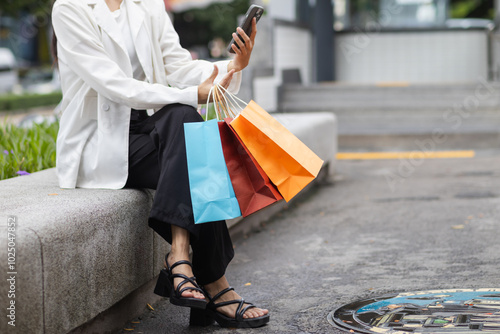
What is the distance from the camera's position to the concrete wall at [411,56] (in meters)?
15.2

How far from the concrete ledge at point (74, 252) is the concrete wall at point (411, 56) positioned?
1224cm

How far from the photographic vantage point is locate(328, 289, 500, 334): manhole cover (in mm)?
2980

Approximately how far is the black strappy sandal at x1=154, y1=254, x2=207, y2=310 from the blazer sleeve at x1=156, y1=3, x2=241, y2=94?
3.64 ft

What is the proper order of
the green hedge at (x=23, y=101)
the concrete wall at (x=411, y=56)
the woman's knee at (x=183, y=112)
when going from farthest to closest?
the green hedge at (x=23, y=101)
the concrete wall at (x=411, y=56)
the woman's knee at (x=183, y=112)

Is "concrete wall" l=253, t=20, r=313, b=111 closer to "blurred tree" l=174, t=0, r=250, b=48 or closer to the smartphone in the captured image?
the smartphone

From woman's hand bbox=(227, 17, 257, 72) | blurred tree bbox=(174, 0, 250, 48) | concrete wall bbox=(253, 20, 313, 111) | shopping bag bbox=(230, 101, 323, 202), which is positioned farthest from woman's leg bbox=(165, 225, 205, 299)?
blurred tree bbox=(174, 0, 250, 48)

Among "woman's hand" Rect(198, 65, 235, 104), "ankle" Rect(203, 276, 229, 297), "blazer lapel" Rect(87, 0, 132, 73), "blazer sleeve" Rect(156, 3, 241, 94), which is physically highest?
"blazer lapel" Rect(87, 0, 132, 73)

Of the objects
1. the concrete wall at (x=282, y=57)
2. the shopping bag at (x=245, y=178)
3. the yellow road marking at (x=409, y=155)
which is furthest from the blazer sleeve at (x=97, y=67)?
the concrete wall at (x=282, y=57)

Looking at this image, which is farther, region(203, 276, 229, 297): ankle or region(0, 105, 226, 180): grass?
region(0, 105, 226, 180): grass

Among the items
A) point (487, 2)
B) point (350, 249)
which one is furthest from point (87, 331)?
point (487, 2)

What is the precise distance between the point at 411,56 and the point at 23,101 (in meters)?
14.6

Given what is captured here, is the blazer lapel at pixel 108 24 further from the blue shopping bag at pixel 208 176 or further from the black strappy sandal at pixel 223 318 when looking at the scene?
the black strappy sandal at pixel 223 318

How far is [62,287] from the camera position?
267 centimetres

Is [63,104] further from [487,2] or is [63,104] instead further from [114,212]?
[487,2]
